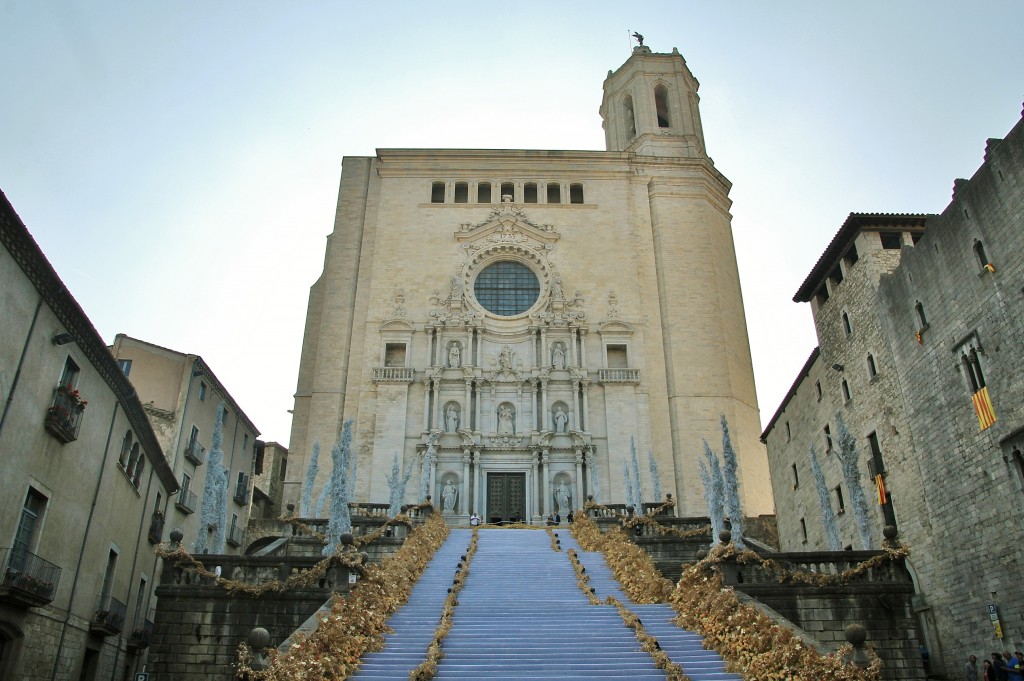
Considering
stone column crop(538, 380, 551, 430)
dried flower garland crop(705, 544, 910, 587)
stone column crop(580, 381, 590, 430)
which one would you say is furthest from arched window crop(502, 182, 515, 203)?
dried flower garland crop(705, 544, 910, 587)

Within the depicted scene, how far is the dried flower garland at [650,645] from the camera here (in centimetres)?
1063

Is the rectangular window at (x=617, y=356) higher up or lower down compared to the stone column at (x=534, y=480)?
higher up

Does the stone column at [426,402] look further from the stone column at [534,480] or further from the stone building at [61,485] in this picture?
the stone building at [61,485]

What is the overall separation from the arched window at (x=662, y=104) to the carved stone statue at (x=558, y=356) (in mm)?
17743

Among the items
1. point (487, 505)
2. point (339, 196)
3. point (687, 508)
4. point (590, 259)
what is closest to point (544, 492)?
point (487, 505)

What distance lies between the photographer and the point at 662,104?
48531mm

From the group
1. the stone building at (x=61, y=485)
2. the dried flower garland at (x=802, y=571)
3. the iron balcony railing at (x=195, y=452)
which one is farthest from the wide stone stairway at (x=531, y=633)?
the iron balcony railing at (x=195, y=452)

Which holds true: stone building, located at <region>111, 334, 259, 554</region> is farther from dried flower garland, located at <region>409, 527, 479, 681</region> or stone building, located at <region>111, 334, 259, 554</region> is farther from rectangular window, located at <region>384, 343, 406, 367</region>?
dried flower garland, located at <region>409, 527, 479, 681</region>

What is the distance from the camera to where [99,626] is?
18.0m

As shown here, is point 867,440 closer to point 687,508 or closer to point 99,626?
point 687,508

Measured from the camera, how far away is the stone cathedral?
3497cm

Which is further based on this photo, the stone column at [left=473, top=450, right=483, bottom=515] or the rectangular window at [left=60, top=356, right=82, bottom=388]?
the stone column at [left=473, top=450, right=483, bottom=515]

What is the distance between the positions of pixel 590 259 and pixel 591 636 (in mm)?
29405

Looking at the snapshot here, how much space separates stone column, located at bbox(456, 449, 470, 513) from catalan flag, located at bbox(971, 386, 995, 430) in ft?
66.4
